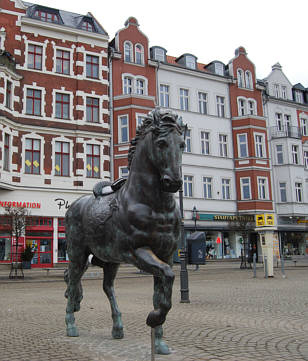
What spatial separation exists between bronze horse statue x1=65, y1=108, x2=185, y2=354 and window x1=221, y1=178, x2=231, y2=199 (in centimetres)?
3279

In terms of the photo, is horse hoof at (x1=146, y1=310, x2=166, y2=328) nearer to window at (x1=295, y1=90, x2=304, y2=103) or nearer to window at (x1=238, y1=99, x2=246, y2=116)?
window at (x1=238, y1=99, x2=246, y2=116)

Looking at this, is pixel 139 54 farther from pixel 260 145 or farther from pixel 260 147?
pixel 260 147

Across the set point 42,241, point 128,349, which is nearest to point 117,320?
point 128,349

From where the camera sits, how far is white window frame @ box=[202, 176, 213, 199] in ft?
120

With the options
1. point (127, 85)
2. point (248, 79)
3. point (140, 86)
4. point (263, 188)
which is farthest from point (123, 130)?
point (248, 79)

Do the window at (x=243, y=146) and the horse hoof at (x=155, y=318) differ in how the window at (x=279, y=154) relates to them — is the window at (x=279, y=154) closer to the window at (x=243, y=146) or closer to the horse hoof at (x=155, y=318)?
the window at (x=243, y=146)

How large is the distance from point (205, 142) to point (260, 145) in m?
5.70

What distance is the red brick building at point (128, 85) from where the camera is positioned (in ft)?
106

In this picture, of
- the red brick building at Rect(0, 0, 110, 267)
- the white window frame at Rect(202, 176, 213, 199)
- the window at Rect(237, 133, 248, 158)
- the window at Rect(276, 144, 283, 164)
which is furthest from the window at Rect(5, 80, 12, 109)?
the window at Rect(276, 144, 283, 164)

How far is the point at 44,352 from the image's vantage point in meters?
4.92

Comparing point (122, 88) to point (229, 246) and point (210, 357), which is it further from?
point (210, 357)

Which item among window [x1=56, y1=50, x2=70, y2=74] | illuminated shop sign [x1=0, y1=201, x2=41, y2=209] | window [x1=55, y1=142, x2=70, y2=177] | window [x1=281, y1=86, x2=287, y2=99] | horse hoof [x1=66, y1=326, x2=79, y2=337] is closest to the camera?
horse hoof [x1=66, y1=326, x2=79, y2=337]

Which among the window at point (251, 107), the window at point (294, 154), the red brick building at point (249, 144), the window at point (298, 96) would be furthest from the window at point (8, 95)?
the window at point (298, 96)

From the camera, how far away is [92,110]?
3198 centimetres
